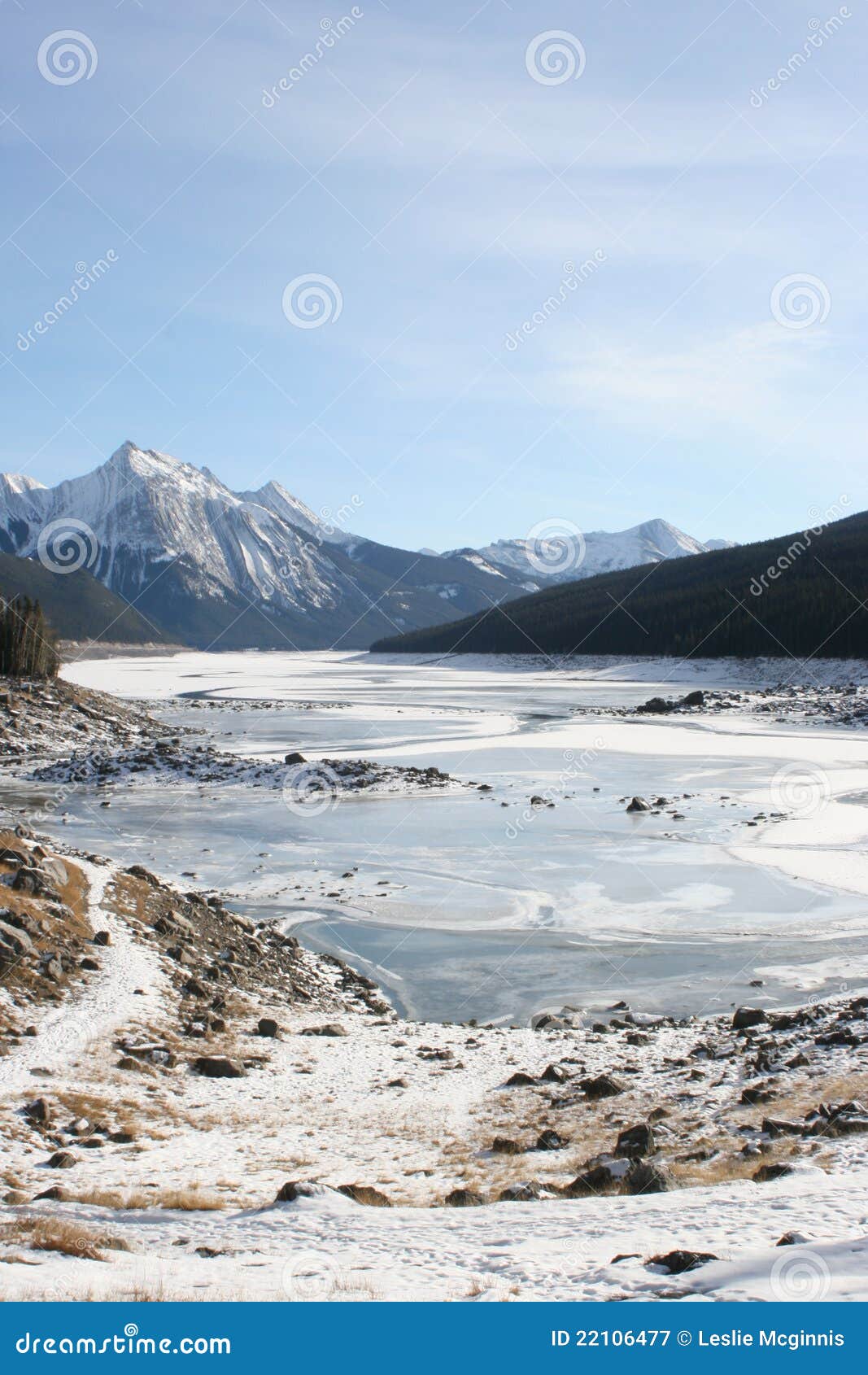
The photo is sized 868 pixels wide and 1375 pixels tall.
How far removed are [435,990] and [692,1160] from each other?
6.47 metres

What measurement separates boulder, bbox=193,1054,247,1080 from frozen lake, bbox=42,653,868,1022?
3.56m

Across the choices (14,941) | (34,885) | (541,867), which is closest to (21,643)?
(541,867)

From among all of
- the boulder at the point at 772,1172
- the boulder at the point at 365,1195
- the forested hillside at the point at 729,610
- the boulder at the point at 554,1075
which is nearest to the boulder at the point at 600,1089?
the boulder at the point at 554,1075

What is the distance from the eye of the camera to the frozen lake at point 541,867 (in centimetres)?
1550

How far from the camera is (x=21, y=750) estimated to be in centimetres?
4275

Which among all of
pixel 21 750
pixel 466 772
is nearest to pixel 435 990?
pixel 466 772

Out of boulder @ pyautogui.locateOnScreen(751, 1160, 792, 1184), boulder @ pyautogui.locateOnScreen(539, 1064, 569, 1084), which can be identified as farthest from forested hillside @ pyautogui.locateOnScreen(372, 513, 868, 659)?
boulder @ pyautogui.locateOnScreen(751, 1160, 792, 1184)

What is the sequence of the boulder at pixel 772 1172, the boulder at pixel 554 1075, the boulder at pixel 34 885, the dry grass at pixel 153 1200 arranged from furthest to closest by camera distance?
the boulder at pixel 34 885
the boulder at pixel 554 1075
the boulder at pixel 772 1172
the dry grass at pixel 153 1200

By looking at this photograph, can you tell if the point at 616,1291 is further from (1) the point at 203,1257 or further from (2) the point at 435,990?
(2) the point at 435,990

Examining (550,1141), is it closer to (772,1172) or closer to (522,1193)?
(522,1193)

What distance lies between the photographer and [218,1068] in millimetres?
11633

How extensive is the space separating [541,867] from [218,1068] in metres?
11.6

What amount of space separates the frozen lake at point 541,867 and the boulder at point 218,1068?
3.56 metres

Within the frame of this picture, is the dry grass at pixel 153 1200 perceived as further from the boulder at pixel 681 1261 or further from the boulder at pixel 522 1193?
the boulder at pixel 681 1261
